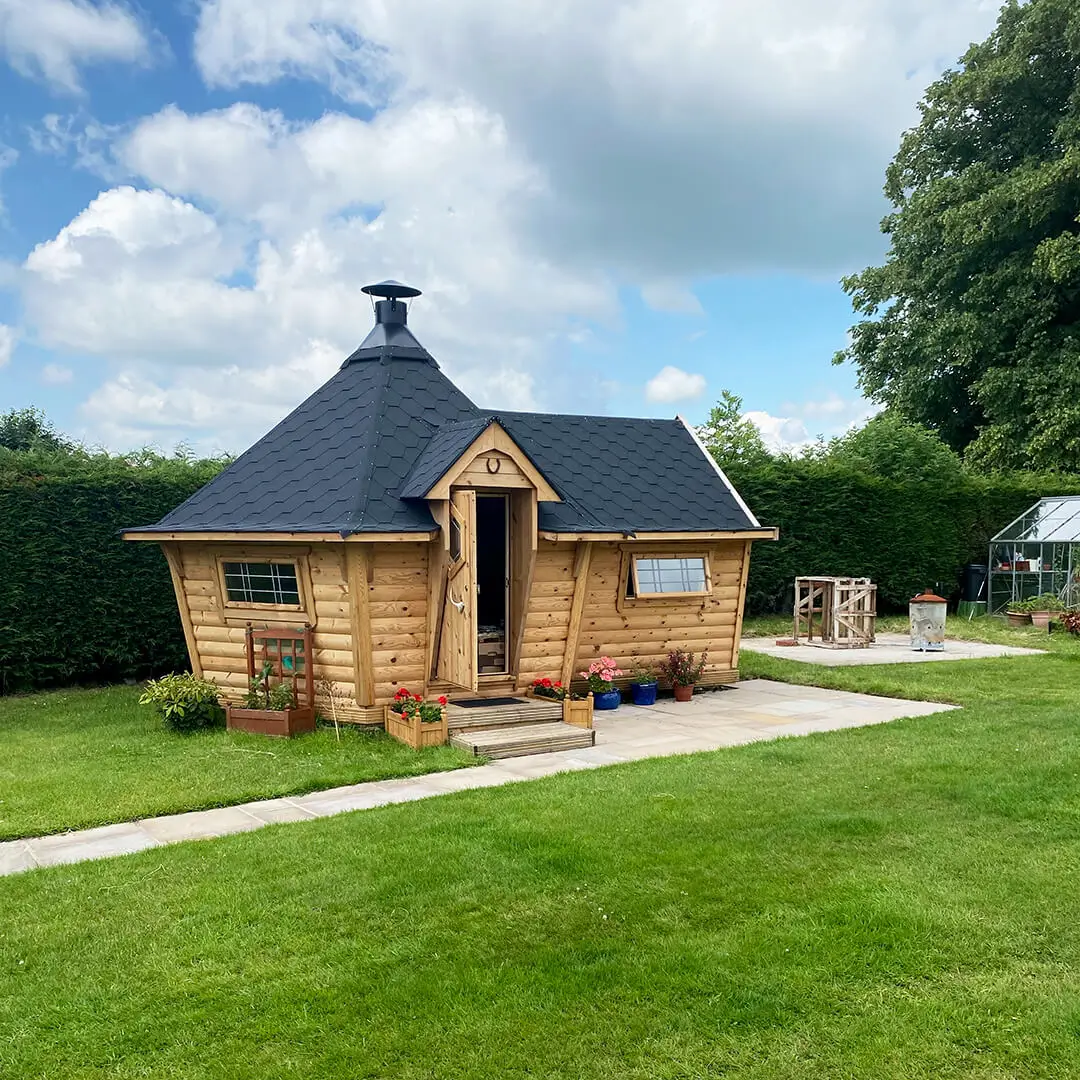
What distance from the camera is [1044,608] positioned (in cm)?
2002

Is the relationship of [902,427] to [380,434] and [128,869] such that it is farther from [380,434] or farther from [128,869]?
[128,869]

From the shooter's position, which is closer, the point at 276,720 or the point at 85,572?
the point at 276,720

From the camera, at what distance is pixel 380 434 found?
11109 mm

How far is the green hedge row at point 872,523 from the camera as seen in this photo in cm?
1967

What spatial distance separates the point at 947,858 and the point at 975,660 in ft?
33.2

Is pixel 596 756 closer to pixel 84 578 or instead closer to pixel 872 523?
pixel 84 578

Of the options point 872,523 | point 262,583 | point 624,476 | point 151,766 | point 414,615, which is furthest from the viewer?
point 872,523

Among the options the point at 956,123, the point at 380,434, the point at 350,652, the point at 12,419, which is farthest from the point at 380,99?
the point at 956,123

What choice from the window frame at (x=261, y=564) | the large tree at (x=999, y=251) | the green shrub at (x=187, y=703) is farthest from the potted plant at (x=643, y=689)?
the large tree at (x=999, y=251)

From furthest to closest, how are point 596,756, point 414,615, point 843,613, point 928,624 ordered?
point 843,613 → point 928,624 → point 414,615 → point 596,756

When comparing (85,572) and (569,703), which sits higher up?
(85,572)

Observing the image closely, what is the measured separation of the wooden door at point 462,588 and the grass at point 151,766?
94cm

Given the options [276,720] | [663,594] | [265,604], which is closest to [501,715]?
[276,720]

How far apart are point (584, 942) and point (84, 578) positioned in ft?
35.6
